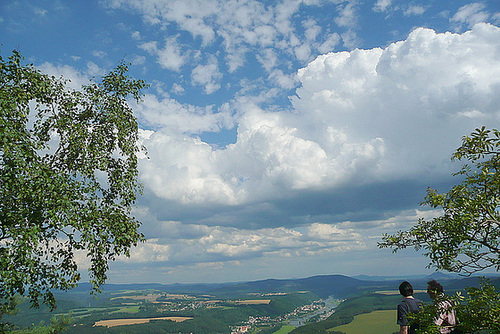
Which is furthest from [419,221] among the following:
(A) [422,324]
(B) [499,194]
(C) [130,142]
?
(C) [130,142]

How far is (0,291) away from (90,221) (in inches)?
138

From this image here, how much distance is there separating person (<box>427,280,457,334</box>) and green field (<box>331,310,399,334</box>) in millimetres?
169797

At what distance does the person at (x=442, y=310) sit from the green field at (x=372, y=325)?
169797mm

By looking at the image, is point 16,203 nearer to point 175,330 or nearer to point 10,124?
point 10,124

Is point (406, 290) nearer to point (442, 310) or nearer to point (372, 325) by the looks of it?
point (442, 310)

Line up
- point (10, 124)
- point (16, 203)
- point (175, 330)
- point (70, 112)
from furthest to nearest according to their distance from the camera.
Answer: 1. point (175, 330)
2. point (70, 112)
3. point (16, 203)
4. point (10, 124)

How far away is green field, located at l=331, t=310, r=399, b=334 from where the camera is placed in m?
159

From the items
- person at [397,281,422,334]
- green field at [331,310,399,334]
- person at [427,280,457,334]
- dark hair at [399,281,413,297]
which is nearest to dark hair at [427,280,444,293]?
person at [427,280,457,334]

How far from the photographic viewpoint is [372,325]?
6836 inches

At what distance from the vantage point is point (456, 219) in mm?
7723

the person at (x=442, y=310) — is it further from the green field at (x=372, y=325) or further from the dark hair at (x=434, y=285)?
the green field at (x=372, y=325)

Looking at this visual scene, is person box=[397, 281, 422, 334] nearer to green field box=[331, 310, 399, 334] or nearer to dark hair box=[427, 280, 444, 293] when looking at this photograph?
dark hair box=[427, 280, 444, 293]

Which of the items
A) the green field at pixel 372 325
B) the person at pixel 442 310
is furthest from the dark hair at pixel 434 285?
the green field at pixel 372 325

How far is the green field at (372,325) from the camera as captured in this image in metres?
159
